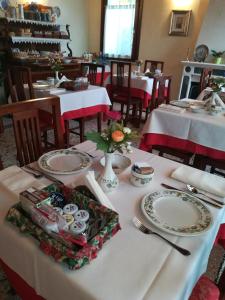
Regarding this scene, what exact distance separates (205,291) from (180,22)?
487 centimetres

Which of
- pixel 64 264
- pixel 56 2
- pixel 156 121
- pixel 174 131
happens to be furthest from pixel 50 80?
pixel 56 2

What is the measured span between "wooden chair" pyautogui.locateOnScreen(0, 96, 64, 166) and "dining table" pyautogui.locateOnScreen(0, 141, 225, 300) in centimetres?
49

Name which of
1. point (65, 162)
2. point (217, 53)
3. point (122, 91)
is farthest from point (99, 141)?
point (217, 53)

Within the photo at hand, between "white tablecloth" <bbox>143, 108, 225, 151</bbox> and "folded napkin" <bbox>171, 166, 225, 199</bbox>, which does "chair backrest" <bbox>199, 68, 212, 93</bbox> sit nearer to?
"white tablecloth" <bbox>143, 108, 225, 151</bbox>

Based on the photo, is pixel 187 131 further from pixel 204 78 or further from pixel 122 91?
pixel 122 91

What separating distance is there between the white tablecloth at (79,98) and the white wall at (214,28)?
277 cm

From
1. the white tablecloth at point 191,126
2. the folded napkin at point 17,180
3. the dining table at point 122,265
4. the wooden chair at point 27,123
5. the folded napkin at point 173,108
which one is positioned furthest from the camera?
the folded napkin at point 173,108

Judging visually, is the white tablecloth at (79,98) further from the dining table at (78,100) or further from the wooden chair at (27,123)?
the wooden chair at (27,123)

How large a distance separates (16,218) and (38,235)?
0.35 ft

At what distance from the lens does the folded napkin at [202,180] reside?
3.14ft

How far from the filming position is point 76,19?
537 centimetres

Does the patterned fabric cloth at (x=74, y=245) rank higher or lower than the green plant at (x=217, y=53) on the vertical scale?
lower

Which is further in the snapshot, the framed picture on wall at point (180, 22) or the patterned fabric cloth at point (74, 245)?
the framed picture on wall at point (180, 22)

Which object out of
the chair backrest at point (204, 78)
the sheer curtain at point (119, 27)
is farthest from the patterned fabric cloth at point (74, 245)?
the sheer curtain at point (119, 27)
